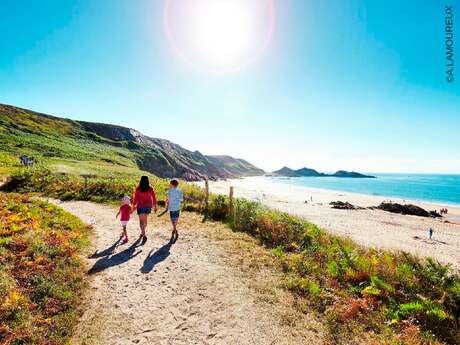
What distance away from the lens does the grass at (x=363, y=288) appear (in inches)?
244

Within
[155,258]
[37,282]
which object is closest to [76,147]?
[155,258]

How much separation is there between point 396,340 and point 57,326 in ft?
22.8

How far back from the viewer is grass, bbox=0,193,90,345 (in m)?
5.07

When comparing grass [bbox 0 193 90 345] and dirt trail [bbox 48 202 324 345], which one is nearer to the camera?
grass [bbox 0 193 90 345]

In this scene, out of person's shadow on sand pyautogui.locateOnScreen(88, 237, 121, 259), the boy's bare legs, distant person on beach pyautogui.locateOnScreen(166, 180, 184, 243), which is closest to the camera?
person's shadow on sand pyautogui.locateOnScreen(88, 237, 121, 259)

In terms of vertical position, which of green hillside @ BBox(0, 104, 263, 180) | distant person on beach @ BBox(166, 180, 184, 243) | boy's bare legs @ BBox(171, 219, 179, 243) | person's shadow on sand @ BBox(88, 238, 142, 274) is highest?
green hillside @ BBox(0, 104, 263, 180)

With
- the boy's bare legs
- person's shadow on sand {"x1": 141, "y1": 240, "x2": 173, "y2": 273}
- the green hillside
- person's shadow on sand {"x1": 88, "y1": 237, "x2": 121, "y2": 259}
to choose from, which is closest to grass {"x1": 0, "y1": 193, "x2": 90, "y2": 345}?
person's shadow on sand {"x1": 88, "y1": 237, "x2": 121, "y2": 259}

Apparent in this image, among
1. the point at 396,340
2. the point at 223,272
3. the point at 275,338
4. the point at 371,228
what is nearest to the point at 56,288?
the point at 223,272

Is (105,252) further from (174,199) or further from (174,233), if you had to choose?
(174,199)

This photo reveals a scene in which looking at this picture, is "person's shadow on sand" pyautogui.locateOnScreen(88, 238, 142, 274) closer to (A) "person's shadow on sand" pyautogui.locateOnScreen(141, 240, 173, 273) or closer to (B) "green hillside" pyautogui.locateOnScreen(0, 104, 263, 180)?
(A) "person's shadow on sand" pyautogui.locateOnScreen(141, 240, 173, 273)

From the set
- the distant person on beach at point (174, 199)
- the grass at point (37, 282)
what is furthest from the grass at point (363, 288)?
the grass at point (37, 282)

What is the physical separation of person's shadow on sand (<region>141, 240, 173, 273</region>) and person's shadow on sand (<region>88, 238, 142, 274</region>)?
63cm

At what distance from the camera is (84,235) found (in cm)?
1155

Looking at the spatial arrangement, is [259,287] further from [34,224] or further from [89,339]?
[34,224]
